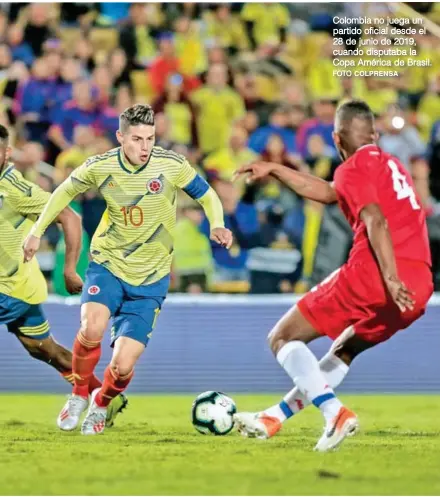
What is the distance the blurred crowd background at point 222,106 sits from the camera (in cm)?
1280

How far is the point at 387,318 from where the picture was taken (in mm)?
7453

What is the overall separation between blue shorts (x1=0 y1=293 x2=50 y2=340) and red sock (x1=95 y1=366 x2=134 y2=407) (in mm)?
937

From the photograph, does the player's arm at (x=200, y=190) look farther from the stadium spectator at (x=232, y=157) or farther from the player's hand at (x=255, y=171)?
the stadium spectator at (x=232, y=157)

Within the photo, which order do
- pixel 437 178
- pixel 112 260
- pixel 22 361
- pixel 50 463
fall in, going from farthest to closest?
1. pixel 437 178
2. pixel 22 361
3. pixel 112 260
4. pixel 50 463

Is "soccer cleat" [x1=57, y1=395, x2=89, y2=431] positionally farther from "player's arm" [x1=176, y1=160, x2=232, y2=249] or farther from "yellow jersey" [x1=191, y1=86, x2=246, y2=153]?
"yellow jersey" [x1=191, y1=86, x2=246, y2=153]

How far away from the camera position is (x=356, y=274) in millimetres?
7398

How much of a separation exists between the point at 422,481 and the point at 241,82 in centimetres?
946

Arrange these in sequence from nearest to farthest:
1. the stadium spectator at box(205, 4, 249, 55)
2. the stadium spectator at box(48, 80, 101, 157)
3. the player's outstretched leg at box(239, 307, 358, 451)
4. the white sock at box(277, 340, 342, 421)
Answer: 1. the player's outstretched leg at box(239, 307, 358, 451)
2. the white sock at box(277, 340, 342, 421)
3. the stadium spectator at box(48, 80, 101, 157)
4. the stadium spectator at box(205, 4, 249, 55)

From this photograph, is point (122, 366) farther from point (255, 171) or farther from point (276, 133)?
point (276, 133)

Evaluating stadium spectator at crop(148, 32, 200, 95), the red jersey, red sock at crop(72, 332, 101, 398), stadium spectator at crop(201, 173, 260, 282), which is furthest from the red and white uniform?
stadium spectator at crop(148, 32, 200, 95)

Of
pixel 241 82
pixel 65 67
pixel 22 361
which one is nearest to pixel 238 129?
pixel 241 82

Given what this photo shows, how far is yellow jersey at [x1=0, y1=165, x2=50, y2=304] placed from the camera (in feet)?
27.8

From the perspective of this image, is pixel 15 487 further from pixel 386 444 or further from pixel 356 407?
pixel 356 407

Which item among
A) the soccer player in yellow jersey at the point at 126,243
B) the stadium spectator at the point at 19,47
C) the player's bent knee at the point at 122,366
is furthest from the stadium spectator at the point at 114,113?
the player's bent knee at the point at 122,366
